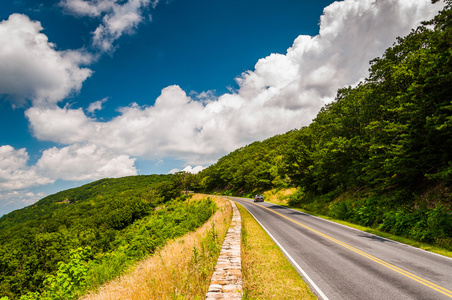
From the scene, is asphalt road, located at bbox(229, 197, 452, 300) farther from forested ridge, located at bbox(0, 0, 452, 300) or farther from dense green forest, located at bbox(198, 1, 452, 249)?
forested ridge, located at bbox(0, 0, 452, 300)

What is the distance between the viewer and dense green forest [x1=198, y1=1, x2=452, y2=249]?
11.3m

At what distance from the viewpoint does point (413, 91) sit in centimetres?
1279

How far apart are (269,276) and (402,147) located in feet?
42.3

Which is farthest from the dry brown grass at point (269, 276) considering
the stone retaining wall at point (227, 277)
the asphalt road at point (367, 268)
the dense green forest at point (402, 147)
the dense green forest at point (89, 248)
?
the dense green forest at point (402, 147)

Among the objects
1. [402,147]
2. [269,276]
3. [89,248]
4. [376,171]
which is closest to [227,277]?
[269,276]

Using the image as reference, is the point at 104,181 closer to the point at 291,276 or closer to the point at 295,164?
the point at 295,164

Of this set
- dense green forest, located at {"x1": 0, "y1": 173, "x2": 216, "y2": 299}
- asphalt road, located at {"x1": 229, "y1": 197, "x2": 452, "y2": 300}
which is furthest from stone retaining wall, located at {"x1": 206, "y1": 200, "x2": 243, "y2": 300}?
dense green forest, located at {"x1": 0, "y1": 173, "x2": 216, "y2": 299}

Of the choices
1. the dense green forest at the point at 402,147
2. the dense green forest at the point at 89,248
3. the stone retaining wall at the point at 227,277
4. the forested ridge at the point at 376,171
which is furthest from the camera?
the dense green forest at the point at 402,147

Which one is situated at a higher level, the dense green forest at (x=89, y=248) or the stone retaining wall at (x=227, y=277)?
the stone retaining wall at (x=227, y=277)

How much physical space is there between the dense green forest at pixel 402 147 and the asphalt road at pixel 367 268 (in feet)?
9.60

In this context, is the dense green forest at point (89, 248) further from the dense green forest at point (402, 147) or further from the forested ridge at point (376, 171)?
the dense green forest at point (402, 147)

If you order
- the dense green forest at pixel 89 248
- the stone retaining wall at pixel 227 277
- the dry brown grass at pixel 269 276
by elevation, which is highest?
the stone retaining wall at pixel 227 277

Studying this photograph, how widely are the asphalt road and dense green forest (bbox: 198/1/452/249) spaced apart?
2927 millimetres

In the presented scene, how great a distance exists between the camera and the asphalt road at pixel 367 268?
550 centimetres
